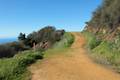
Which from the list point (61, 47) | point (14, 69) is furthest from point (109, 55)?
point (61, 47)

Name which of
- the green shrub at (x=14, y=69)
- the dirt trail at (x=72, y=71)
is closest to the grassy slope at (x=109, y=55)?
the dirt trail at (x=72, y=71)

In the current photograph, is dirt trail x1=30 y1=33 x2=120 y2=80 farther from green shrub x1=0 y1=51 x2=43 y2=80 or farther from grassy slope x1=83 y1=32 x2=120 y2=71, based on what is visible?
grassy slope x1=83 y1=32 x2=120 y2=71

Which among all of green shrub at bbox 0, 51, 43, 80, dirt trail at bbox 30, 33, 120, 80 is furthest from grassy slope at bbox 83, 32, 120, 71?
green shrub at bbox 0, 51, 43, 80

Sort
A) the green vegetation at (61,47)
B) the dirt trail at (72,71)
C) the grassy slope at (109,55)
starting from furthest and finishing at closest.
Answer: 1. the green vegetation at (61,47)
2. the grassy slope at (109,55)
3. the dirt trail at (72,71)

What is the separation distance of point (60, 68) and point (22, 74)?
2178mm

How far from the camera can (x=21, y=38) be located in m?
57.3

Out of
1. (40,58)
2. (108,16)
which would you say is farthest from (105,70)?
(108,16)

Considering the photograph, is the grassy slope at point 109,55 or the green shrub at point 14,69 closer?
the green shrub at point 14,69

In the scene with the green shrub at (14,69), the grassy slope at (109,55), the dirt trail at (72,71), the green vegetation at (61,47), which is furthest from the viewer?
the green vegetation at (61,47)

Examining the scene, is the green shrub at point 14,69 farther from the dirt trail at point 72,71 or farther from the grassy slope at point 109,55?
the grassy slope at point 109,55

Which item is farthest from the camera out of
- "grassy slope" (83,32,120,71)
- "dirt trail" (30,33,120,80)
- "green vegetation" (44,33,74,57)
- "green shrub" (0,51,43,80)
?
"green vegetation" (44,33,74,57)

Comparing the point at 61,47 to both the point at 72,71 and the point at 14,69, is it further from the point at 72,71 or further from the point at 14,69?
the point at 72,71

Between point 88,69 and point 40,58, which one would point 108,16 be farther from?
point 88,69

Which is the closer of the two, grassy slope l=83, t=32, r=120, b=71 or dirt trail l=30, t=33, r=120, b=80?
dirt trail l=30, t=33, r=120, b=80
